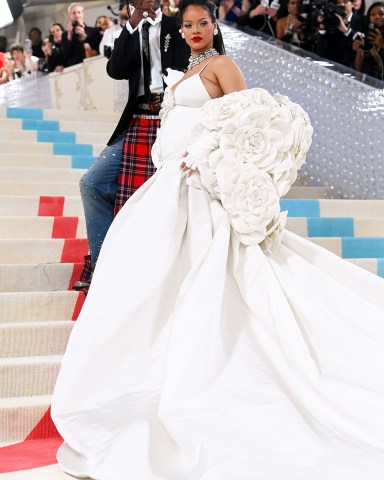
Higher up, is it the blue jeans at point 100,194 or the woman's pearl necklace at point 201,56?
the woman's pearl necklace at point 201,56

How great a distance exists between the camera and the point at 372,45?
6234 millimetres

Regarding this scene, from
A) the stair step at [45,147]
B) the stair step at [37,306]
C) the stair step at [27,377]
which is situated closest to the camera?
the stair step at [27,377]

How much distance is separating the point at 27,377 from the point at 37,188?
2.30 m

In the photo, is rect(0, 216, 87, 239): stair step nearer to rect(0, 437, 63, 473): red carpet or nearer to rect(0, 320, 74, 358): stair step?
rect(0, 320, 74, 358): stair step

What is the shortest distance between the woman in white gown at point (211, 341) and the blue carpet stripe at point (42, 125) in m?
3.71

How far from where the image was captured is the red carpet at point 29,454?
106 inches

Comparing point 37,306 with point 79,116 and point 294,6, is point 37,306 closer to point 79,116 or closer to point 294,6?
point 79,116

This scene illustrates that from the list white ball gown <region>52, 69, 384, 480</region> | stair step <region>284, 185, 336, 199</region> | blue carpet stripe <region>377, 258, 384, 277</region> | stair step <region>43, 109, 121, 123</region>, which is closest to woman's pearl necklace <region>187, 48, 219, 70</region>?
white ball gown <region>52, 69, 384, 480</region>

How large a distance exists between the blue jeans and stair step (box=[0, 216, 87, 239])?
93 cm

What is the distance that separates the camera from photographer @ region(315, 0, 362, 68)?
6.52 meters

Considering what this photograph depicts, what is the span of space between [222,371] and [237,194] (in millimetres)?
684

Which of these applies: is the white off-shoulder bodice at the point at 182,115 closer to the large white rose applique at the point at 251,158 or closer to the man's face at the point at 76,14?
the large white rose applique at the point at 251,158

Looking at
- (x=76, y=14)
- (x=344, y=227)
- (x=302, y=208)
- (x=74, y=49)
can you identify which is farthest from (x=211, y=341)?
(x=76, y=14)

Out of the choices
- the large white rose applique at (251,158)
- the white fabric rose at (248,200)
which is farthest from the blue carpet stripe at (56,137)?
the white fabric rose at (248,200)
